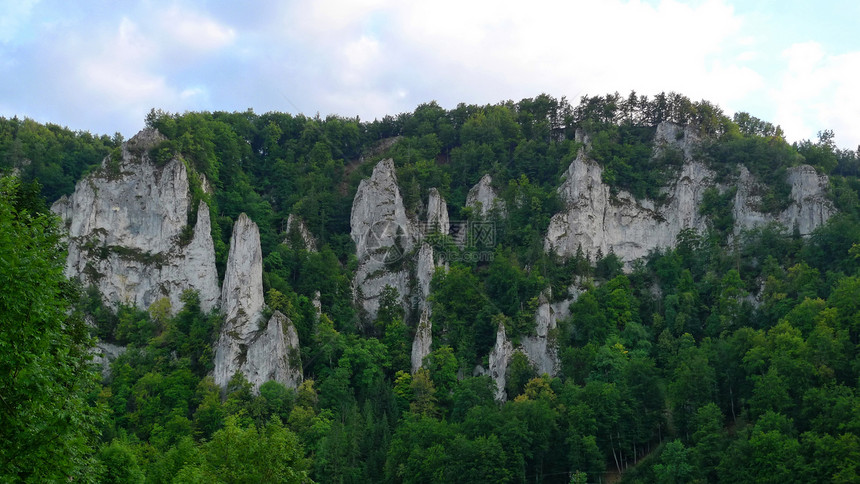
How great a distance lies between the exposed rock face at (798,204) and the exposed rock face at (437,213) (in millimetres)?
22366

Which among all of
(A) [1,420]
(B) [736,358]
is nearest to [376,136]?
(B) [736,358]

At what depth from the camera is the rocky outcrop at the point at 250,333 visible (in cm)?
4897

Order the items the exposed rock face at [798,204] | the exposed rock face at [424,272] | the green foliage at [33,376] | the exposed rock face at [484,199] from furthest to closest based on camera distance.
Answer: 1. the exposed rock face at [484,199]
2. the exposed rock face at [798,204]
3. the exposed rock face at [424,272]
4. the green foliage at [33,376]

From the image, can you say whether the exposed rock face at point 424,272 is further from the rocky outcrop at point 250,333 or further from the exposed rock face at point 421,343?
the rocky outcrop at point 250,333

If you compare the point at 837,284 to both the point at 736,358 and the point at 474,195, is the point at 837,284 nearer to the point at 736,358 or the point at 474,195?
the point at 736,358

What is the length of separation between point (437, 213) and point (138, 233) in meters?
22.8

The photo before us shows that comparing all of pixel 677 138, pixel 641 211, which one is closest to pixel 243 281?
pixel 641 211

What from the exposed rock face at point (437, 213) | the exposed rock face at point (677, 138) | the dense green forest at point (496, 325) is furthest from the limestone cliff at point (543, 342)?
the exposed rock face at point (677, 138)

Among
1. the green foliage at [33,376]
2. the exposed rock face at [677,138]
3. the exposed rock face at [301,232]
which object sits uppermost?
the exposed rock face at [677,138]

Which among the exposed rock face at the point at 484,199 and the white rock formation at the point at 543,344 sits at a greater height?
the exposed rock face at the point at 484,199

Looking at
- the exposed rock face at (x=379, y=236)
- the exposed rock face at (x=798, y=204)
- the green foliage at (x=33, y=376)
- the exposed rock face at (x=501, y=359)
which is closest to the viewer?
the green foliage at (x=33, y=376)

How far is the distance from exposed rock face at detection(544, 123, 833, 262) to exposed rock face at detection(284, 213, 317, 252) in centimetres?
1812

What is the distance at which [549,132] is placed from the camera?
7156cm

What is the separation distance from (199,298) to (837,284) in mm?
40777
